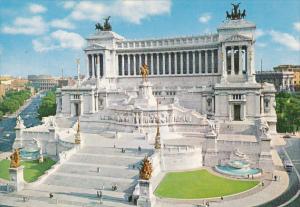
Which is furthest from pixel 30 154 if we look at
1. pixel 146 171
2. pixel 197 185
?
pixel 197 185

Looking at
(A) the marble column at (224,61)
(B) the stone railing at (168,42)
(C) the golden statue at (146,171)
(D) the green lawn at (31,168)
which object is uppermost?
(B) the stone railing at (168,42)

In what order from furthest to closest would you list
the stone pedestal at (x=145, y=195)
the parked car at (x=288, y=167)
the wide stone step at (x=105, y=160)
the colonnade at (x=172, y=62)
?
the colonnade at (x=172, y=62)
the parked car at (x=288, y=167)
the wide stone step at (x=105, y=160)
the stone pedestal at (x=145, y=195)

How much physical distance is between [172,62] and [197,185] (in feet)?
137

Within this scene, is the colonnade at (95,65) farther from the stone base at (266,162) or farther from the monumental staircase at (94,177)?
the stone base at (266,162)

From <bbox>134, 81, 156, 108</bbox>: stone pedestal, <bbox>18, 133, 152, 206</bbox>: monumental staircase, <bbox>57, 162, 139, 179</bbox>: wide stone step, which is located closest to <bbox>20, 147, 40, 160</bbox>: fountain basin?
<bbox>18, 133, 152, 206</bbox>: monumental staircase

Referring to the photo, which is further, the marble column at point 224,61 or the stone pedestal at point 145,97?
the marble column at point 224,61

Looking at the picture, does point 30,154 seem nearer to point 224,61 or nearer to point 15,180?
point 15,180

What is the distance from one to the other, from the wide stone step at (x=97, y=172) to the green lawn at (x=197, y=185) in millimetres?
3323

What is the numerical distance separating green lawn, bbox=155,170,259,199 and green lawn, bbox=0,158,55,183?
1423 centimetres

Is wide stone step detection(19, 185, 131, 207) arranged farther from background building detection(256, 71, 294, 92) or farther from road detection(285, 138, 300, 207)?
background building detection(256, 71, 294, 92)

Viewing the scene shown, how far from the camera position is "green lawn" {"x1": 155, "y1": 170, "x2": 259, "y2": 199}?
30797 millimetres

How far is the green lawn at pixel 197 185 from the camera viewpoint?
30797 millimetres

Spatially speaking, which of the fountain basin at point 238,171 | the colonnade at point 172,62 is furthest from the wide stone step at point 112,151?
the colonnade at point 172,62

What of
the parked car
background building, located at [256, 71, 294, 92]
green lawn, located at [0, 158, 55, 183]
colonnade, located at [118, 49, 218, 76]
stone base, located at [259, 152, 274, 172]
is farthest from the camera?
background building, located at [256, 71, 294, 92]
